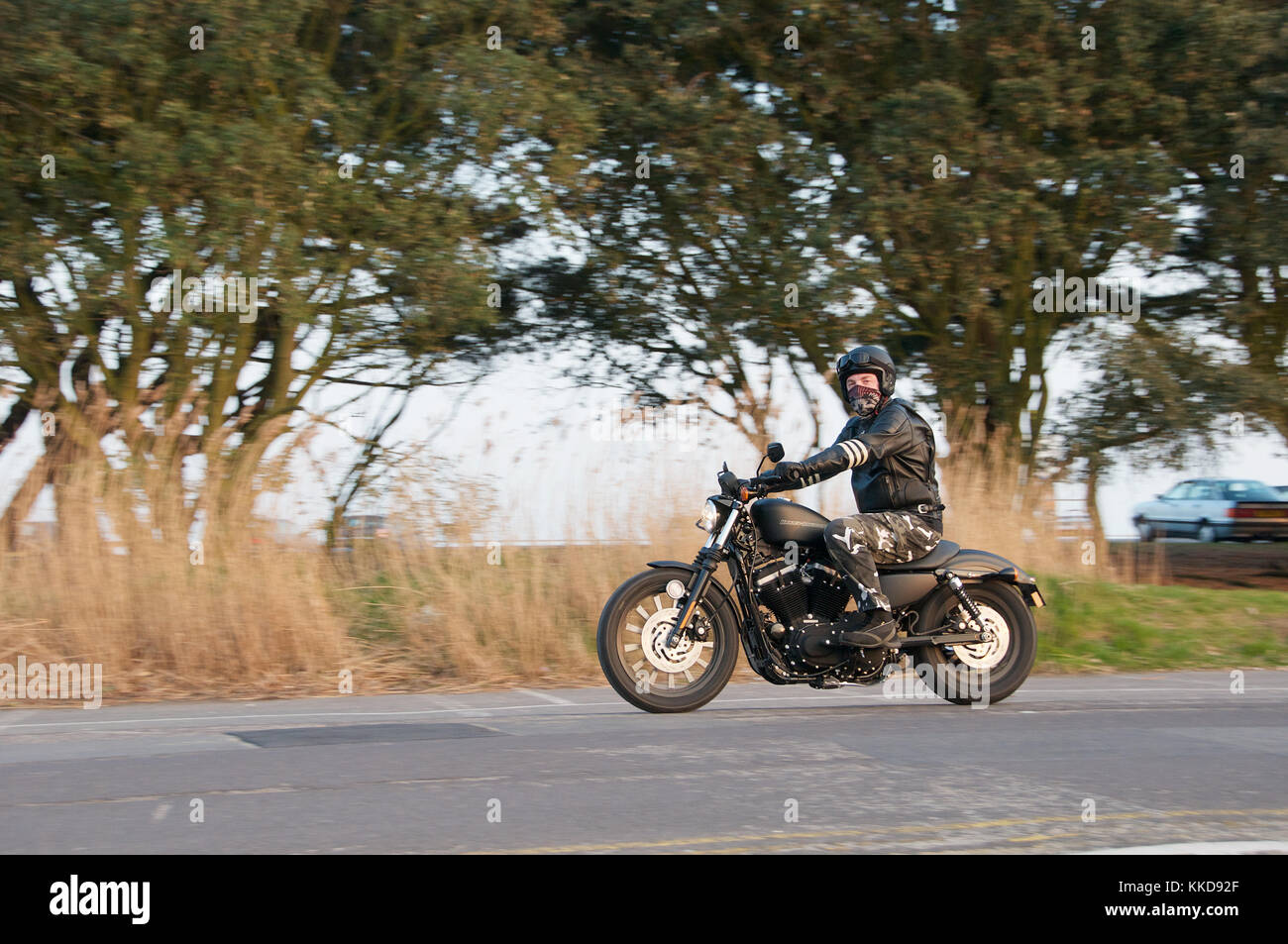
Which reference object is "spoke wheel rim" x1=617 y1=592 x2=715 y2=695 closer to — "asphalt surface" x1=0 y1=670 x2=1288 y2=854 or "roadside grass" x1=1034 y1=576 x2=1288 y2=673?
"asphalt surface" x1=0 y1=670 x2=1288 y2=854

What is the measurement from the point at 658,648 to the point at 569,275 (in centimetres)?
1148

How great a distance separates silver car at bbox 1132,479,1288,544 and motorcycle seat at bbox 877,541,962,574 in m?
19.6

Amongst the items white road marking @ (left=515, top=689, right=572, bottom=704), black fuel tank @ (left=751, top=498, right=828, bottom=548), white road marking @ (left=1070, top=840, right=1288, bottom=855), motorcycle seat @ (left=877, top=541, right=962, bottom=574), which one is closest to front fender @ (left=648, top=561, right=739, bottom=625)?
black fuel tank @ (left=751, top=498, right=828, bottom=548)

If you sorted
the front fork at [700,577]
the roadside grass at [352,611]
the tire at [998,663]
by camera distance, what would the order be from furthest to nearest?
the roadside grass at [352,611]
the tire at [998,663]
the front fork at [700,577]

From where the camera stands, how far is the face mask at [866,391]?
820 centimetres

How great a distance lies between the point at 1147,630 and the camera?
1259cm

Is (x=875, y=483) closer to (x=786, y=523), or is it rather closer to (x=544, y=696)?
(x=786, y=523)

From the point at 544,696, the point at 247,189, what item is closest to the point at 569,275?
the point at 247,189

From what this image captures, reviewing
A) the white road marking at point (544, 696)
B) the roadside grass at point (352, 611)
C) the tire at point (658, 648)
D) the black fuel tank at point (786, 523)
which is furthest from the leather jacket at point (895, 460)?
the roadside grass at point (352, 611)

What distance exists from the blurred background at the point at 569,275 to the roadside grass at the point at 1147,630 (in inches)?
Answer: 2.3

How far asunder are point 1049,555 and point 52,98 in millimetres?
11218

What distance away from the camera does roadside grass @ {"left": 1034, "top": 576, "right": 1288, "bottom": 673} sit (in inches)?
468

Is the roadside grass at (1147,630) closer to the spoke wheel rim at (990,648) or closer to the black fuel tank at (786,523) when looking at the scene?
the spoke wheel rim at (990,648)
